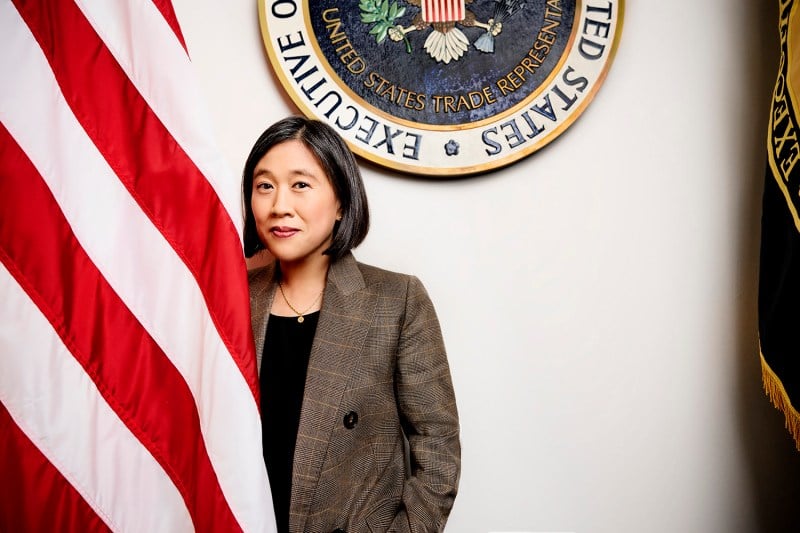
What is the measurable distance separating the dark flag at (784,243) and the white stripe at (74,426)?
1161mm

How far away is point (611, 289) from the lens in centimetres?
134

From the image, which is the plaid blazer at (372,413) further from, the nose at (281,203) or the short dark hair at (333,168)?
the nose at (281,203)

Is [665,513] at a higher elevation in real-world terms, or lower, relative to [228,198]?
lower

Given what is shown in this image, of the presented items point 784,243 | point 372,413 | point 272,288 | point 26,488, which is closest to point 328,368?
point 372,413

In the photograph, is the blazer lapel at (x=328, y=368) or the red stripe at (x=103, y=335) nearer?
the red stripe at (x=103, y=335)

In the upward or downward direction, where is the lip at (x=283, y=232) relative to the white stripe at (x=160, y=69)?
downward

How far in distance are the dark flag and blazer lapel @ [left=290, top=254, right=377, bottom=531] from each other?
83 centimetres

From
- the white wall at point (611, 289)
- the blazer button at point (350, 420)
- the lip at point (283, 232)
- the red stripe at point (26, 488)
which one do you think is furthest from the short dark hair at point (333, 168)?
the red stripe at point (26, 488)

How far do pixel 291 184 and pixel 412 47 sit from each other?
0.50m

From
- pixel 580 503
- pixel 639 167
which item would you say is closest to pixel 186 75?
pixel 639 167

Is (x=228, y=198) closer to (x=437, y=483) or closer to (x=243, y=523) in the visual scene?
(x=243, y=523)

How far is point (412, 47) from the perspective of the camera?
4.27 feet

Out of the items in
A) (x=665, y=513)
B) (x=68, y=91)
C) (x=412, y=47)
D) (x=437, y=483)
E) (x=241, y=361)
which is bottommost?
(x=665, y=513)

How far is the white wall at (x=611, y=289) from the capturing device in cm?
133
